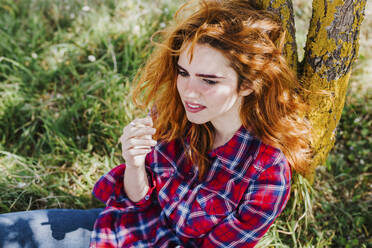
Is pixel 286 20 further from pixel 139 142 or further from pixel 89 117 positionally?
pixel 89 117

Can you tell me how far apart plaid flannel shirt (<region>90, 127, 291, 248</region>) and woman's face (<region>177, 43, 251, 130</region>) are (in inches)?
8.8

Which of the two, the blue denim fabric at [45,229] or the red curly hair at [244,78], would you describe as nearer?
the red curly hair at [244,78]

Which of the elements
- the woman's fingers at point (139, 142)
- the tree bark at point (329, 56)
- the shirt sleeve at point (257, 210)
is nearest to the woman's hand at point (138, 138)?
the woman's fingers at point (139, 142)

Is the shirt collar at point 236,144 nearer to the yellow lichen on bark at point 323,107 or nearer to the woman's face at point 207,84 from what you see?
the woman's face at point 207,84

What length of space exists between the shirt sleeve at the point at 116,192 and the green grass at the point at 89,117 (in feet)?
2.40

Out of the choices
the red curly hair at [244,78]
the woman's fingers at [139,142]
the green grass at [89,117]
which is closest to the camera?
the red curly hair at [244,78]

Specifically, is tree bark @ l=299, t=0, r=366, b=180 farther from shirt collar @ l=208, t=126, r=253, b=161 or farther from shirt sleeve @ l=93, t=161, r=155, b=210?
shirt sleeve @ l=93, t=161, r=155, b=210

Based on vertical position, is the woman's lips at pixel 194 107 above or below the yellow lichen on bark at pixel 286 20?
below

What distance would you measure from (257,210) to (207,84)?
663mm

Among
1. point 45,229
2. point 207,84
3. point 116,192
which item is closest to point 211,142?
point 207,84

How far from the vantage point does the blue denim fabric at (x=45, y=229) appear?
175 cm

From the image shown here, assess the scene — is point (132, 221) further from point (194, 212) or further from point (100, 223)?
→ point (194, 212)

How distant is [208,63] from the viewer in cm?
152

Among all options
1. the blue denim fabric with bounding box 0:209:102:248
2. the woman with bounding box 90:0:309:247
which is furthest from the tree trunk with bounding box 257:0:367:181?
the blue denim fabric with bounding box 0:209:102:248
